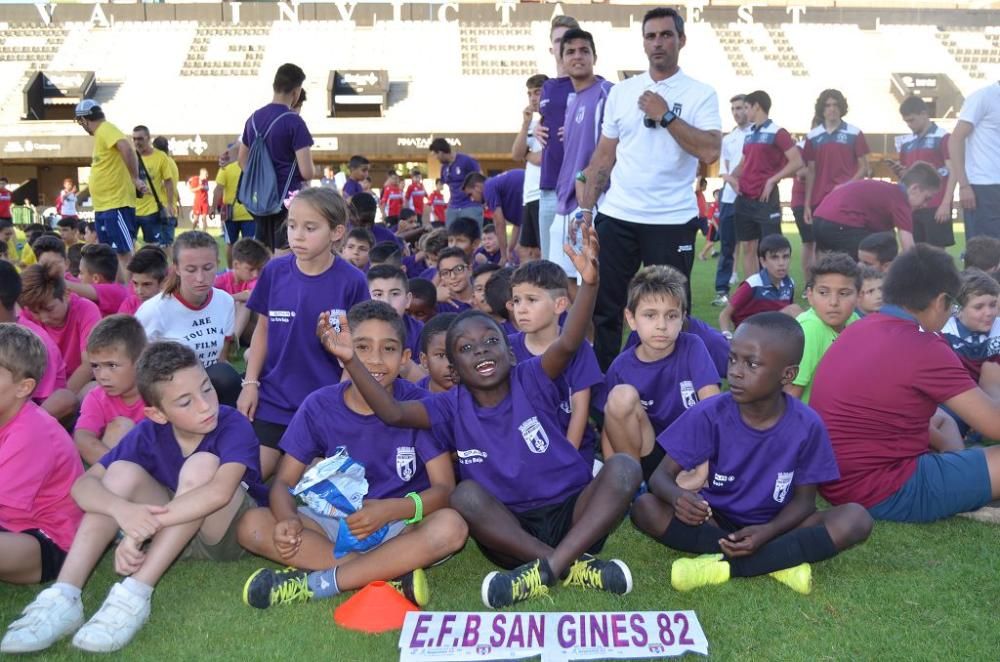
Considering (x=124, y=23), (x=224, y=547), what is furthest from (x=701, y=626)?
(x=124, y=23)

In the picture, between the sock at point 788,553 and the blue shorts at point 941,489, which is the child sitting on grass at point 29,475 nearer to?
the sock at point 788,553

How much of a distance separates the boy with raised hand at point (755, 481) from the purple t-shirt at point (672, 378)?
636 mm

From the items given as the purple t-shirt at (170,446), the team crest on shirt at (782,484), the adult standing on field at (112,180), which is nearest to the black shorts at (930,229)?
the team crest on shirt at (782,484)

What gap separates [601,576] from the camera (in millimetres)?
3523

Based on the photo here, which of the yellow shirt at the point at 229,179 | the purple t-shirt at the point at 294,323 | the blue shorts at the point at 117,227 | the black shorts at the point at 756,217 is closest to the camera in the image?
the purple t-shirt at the point at 294,323

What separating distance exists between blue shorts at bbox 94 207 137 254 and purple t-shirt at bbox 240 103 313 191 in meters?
3.56

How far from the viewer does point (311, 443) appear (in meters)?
3.88

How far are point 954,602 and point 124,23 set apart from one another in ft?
163

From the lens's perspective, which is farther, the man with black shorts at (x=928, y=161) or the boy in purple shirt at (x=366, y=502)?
the man with black shorts at (x=928, y=161)

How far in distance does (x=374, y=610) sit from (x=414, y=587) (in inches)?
7.8

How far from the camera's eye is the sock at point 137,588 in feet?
10.8

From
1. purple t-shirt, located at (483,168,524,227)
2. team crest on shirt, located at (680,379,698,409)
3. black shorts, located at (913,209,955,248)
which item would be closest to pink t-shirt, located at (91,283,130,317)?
team crest on shirt, located at (680,379,698,409)

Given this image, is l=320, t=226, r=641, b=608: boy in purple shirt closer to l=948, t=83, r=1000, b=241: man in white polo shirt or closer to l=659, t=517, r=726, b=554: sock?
l=659, t=517, r=726, b=554: sock

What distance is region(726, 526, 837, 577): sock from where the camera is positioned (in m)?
3.53
